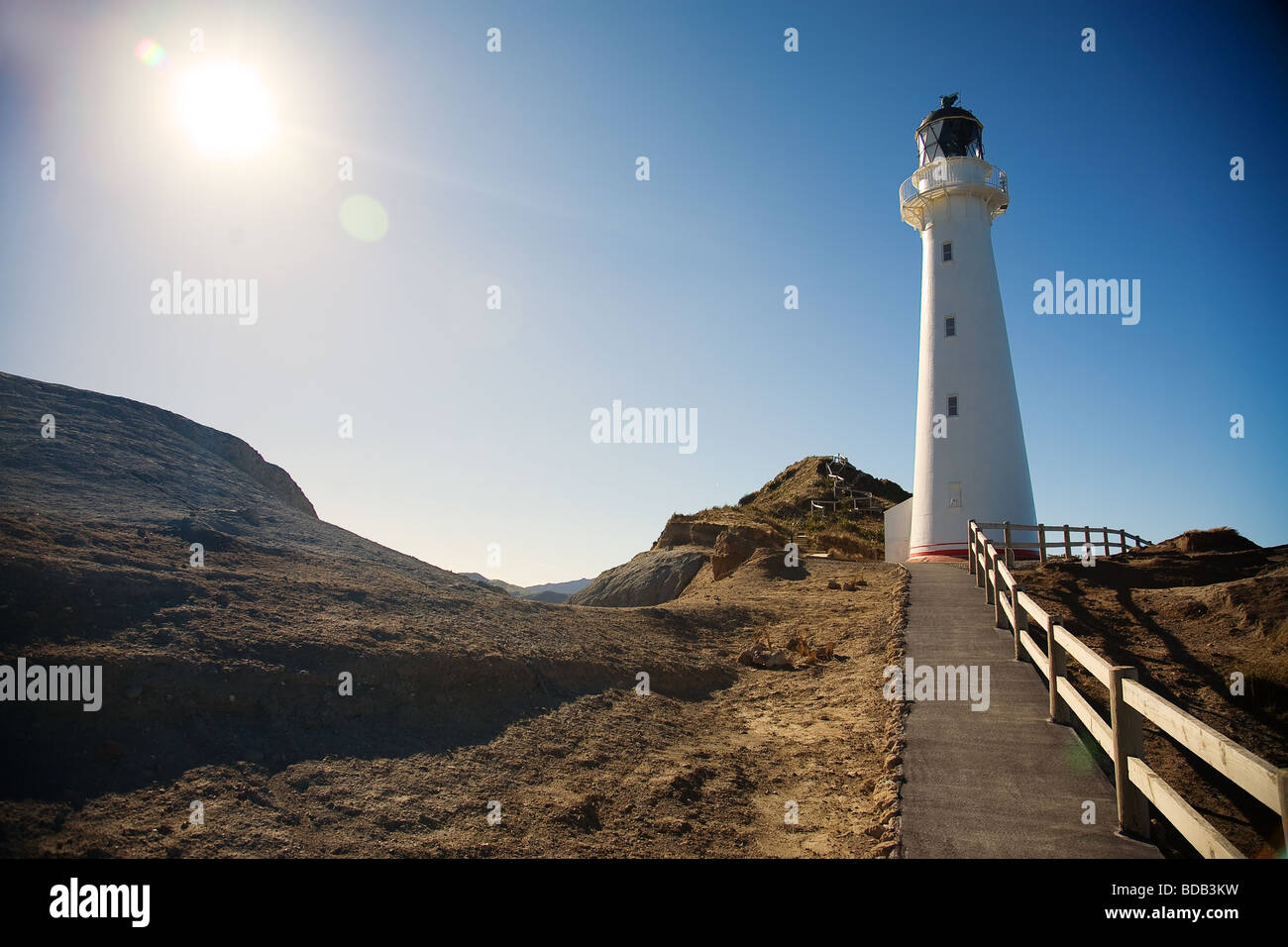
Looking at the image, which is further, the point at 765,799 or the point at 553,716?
the point at 553,716

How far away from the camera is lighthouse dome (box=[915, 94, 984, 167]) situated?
24156 millimetres

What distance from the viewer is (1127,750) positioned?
548cm

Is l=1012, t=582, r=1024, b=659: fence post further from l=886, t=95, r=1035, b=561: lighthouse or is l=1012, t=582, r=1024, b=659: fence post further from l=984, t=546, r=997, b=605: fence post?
l=886, t=95, r=1035, b=561: lighthouse

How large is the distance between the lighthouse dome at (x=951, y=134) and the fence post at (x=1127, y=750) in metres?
22.9

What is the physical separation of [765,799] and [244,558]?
7.89 meters

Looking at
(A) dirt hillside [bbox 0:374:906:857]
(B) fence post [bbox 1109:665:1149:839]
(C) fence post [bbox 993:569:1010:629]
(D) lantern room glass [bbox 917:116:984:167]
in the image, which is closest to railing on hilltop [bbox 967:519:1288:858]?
(B) fence post [bbox 1109:665:1149:839]

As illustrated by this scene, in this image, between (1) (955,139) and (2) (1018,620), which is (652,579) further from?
(1) (955,139)

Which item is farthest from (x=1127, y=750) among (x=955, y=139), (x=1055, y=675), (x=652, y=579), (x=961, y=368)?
(x=955, y=139)

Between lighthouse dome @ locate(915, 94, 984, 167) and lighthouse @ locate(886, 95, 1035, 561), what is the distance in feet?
0.14

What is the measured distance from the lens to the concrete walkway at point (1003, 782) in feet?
18.2

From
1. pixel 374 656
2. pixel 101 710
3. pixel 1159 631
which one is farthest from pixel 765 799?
pixel 1159 631

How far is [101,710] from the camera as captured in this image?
6.19 meters
